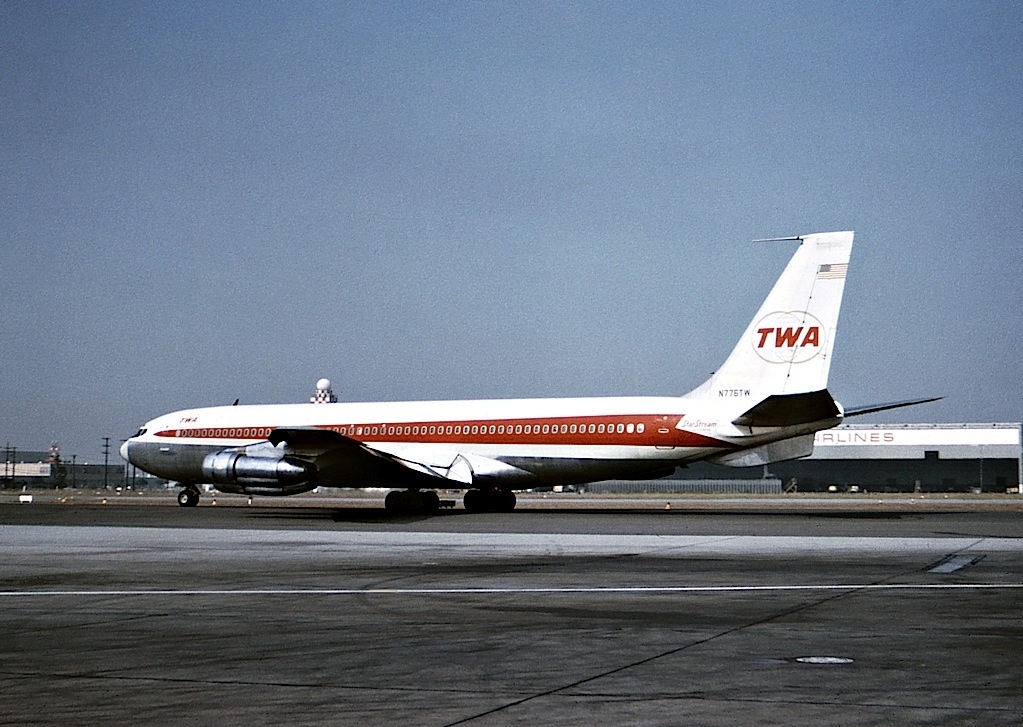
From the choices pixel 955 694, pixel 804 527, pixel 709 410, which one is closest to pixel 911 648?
pixel 955 694

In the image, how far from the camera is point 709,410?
35594 mm

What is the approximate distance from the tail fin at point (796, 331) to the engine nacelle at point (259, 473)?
1336cm

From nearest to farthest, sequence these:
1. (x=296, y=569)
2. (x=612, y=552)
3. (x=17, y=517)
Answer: (x=296, y=569)
(x=612, y=552)
(x=17, y=517)

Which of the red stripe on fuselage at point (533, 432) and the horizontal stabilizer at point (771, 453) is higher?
the red stripe on fuselage at point (533, 432)

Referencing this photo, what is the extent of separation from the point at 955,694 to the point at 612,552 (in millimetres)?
13630

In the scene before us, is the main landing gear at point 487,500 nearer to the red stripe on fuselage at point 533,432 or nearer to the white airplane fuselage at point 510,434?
the white airplane fuselage at point 510,434

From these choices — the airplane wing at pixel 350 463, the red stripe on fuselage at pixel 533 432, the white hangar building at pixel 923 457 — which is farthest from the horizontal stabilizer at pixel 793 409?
the white hangar building at pixel 923 457

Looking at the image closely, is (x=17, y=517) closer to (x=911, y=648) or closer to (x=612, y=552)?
(x=612, y=552)

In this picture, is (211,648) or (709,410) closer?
(211,648)

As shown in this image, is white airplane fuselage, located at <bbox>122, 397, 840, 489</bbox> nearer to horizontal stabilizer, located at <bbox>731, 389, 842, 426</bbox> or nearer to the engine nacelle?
horizontal stabilizer, located at <bbox>731, 389, 842, 426</bbox>

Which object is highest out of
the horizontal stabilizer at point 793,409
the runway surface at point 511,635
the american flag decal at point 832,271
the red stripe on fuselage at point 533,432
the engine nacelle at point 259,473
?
the american flag decal at point 832,271

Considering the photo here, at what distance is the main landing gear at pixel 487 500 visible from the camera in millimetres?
41625

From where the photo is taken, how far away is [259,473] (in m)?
37.1

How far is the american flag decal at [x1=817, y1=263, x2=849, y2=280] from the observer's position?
33375 millimetres
